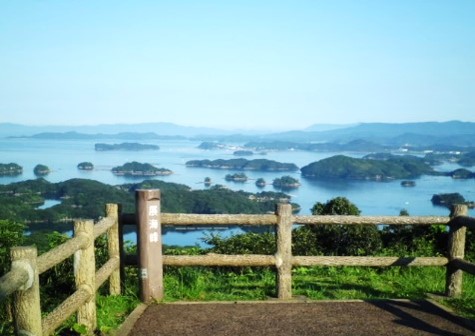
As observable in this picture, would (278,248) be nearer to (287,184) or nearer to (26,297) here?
(26,297)

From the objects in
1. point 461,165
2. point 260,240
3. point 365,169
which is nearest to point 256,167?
point 365,169

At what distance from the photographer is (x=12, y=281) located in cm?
301

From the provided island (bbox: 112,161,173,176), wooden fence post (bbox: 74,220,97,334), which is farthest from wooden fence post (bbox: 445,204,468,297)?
island (bbox: 112,161,173,176)

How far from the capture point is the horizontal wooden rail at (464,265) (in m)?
5.61

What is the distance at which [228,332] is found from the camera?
479 cm

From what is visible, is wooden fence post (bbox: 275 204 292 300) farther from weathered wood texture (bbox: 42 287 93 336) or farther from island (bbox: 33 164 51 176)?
island (bbox: 33 164 51 176)

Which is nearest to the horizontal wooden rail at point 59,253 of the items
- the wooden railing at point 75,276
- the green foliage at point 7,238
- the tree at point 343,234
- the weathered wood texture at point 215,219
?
the wooden railing at point 75,276

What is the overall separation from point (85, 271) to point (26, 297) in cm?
136

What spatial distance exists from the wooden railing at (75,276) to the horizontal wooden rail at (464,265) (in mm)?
4423

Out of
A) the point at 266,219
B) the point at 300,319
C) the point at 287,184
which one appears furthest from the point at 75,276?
the point at 287,184

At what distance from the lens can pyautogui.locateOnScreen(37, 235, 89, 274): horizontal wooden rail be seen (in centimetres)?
359

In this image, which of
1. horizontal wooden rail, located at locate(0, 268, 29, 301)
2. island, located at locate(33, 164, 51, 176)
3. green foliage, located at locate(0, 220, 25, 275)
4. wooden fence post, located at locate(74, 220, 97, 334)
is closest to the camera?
horizontal wooden rail, located at locate(0, 268, 29, 301)

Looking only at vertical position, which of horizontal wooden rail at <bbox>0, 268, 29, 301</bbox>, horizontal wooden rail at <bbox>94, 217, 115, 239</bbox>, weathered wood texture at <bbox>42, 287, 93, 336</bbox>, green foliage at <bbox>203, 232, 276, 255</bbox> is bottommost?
green foliage at <bbox>203, 232, 276, 255</bbox>

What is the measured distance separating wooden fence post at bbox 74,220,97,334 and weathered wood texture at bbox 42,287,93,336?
2.6 inches
